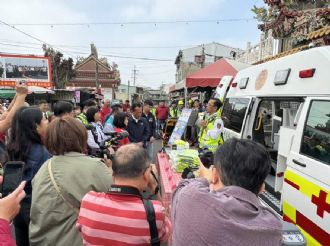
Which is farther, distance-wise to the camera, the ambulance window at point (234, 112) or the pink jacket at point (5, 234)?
the ambulance window at point (234, 112)

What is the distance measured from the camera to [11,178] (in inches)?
71.2

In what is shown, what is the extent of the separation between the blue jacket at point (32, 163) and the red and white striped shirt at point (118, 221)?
102 cm

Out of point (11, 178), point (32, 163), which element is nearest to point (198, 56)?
point (32, 163)

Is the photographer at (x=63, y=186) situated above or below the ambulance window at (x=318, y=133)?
below

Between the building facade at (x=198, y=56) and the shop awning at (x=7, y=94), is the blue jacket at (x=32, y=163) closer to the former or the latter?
the shop awning at (x=7, y=94)

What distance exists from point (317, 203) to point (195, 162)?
1.48m

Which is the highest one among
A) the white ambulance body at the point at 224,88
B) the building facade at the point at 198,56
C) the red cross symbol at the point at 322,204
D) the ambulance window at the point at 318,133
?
the building facade at the point at 198,56

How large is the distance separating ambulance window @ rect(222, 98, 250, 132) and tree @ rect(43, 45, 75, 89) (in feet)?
108

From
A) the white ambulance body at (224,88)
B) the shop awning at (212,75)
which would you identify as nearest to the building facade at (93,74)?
the shop awning at (212,75)

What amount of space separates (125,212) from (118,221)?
0.06 m

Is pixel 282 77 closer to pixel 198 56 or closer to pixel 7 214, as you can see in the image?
pixel 7 214

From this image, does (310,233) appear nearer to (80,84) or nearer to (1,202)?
(1,202)

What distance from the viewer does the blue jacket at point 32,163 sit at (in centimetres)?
246

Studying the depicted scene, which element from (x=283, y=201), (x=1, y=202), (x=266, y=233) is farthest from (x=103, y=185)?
(x=283, y=201)
